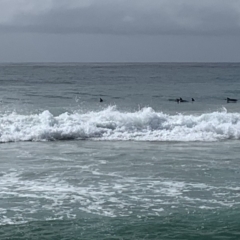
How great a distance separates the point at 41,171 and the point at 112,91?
35906 millimetres

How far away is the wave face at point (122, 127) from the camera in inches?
1009

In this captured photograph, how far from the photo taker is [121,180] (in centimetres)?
1650

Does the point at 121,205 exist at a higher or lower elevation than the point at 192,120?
lower

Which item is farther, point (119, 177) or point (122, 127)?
point (122, 127)

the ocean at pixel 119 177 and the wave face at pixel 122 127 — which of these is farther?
the wave face at pixel 122 127

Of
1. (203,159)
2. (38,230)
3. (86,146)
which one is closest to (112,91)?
(86,146)

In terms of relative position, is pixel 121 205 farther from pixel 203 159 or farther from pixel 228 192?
pixel 203 159

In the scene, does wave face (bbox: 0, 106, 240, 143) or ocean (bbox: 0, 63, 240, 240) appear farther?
wave face (bbox: 0, 106, 240, 143)

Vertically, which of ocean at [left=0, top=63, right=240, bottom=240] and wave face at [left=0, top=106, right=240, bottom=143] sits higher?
wave face at [left=0, top=106, right=240, bottom=143]

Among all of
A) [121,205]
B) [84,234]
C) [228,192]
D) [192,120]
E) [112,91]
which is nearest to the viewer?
[84,234]

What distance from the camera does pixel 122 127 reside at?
90.6 feet

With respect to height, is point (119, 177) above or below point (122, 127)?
below

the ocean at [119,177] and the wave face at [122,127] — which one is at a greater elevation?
the wave face at [122,127]

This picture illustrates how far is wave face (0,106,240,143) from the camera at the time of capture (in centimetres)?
2564
